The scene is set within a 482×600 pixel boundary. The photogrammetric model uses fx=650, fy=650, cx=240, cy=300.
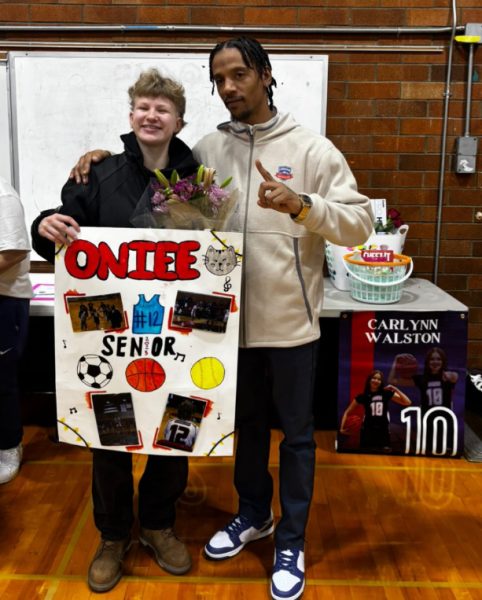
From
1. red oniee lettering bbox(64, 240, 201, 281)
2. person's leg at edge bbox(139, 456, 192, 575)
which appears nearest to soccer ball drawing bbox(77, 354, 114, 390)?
red oniee lettering bbox(64, 240, 201, 281)

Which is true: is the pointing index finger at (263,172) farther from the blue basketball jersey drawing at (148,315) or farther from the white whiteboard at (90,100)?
the white whiteboard at (90,100)

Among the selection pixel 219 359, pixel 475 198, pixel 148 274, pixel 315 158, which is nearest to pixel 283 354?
pixel 219 359

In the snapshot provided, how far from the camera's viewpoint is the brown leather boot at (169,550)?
208 centimetres

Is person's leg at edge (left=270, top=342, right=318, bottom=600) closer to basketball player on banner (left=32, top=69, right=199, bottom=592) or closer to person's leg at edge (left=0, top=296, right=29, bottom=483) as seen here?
basketball player on banner (left=32, top=69, right=199, bottom=592)

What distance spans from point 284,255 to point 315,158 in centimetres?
29

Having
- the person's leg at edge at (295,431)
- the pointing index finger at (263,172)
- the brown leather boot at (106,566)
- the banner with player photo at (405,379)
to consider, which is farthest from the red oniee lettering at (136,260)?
the banner with player photo at (405,379)

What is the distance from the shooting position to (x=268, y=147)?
1.87 m

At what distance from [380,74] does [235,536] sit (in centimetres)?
239

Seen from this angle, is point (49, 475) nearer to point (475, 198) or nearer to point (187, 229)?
point (187, 229)

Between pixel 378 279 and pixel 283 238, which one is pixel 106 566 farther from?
pixel 378 279

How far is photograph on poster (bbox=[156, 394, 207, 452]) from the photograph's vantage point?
188cm

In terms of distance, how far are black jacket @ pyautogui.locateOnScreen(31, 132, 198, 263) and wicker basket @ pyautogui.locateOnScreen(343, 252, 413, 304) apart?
4.20 ft

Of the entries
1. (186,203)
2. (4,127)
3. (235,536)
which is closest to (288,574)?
(235,536)

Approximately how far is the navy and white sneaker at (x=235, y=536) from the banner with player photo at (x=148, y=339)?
46 centimetres
